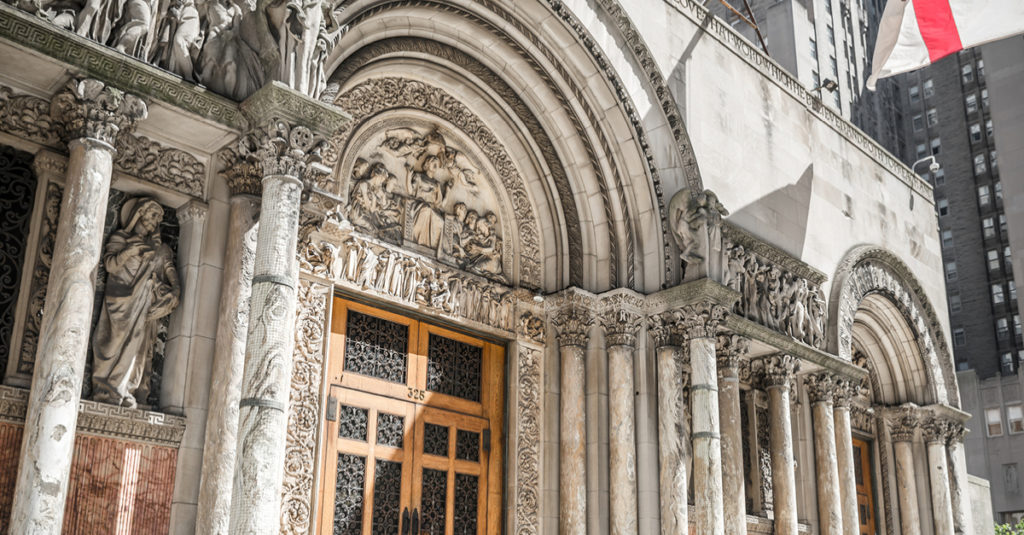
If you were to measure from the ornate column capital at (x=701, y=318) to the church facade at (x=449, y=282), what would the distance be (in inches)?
1.4

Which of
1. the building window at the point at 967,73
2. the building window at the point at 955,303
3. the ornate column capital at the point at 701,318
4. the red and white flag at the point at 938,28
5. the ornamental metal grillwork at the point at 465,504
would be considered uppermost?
the building window at the point at 967,73

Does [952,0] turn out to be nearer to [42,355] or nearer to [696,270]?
[696,270]

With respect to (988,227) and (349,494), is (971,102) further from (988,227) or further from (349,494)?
(349,494)

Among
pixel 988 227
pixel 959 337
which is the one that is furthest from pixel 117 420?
pixel 988 227

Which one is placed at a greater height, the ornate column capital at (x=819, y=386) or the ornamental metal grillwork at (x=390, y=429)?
the ornate column capital at (x=819, y=386)

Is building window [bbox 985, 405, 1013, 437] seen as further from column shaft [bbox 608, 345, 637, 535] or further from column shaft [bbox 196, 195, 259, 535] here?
column shaft [bbox 196, 195, 259, 535]

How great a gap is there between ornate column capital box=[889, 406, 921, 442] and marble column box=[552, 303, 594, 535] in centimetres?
861

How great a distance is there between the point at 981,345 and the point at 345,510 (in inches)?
2282

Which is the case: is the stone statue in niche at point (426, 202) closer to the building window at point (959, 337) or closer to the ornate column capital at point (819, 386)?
the ornate column capital at point (819, 386)

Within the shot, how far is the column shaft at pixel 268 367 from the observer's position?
6.94 m

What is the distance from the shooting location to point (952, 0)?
13.1 m

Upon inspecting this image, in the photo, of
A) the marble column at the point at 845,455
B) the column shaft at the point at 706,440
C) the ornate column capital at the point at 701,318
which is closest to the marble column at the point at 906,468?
the marble column at the point at 845,455

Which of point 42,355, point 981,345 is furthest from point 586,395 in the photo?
point 981,345

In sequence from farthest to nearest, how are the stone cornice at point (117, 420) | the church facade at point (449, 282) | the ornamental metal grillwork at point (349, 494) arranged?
the ornamental metal grillwork at point (349, 494) → the church facade at point (449, 282) → the stone cornice at point (117, 420)
